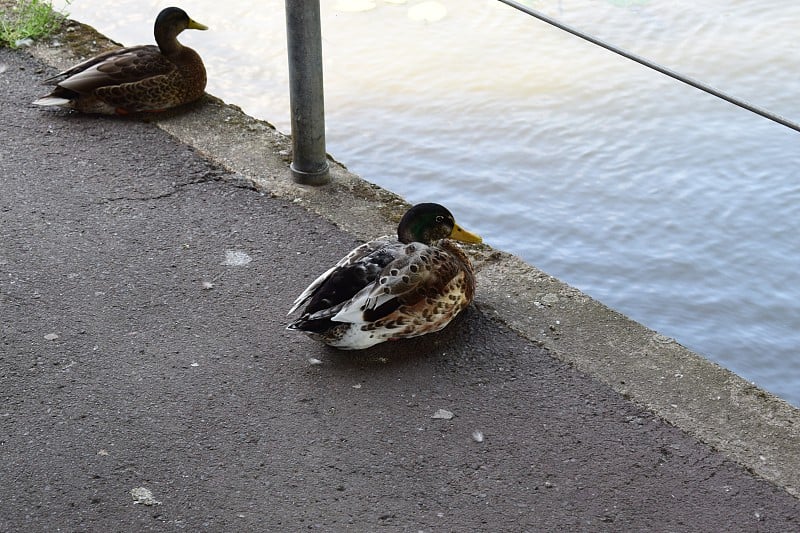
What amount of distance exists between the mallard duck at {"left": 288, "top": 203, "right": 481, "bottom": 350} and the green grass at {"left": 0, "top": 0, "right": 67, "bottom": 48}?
355 cm

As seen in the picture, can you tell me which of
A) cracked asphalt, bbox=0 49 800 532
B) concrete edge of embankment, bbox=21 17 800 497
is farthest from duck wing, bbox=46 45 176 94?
cracked asphalt, bbox=0 49 800 532

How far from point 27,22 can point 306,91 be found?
279 centimetres

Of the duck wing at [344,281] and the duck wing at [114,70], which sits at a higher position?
the duck wing at [114,70]

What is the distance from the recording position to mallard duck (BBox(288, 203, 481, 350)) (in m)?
3.56

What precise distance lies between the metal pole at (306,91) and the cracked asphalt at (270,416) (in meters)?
0.35

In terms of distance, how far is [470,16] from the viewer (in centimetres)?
817

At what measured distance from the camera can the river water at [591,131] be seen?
17.9ft

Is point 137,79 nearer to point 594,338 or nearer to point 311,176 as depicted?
point 311,176

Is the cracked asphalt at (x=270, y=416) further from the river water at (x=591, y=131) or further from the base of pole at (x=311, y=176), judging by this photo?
the river water at (x=591, y=131)

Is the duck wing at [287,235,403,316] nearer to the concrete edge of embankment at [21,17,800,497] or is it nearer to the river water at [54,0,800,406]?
the concrete edge of embankment at [21,17,800,497]

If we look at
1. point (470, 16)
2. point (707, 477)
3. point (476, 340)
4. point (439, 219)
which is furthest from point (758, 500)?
point (470, 16)

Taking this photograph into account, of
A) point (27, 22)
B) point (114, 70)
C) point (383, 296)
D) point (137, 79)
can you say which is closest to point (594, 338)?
point (383, 296)

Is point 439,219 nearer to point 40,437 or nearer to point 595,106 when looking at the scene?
point 40,437

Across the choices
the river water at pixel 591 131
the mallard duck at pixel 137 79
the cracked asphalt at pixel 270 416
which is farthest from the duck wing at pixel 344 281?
the mallard duck at pixel 137 79
